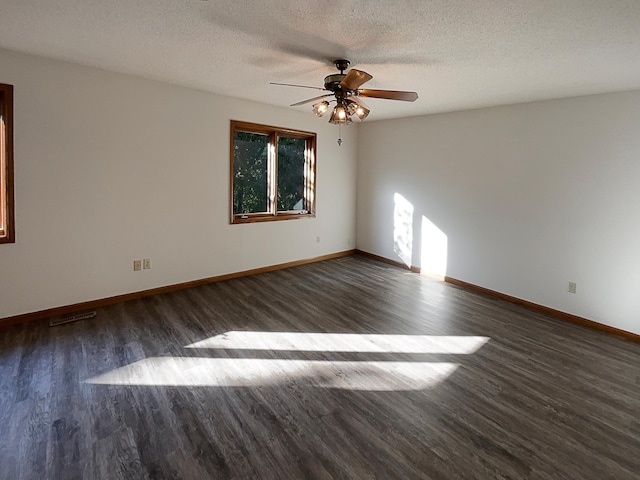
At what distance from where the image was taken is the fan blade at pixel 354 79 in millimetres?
2637

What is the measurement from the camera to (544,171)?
401cm

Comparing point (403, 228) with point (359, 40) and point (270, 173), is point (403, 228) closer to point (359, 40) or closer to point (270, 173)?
point (270, 173)

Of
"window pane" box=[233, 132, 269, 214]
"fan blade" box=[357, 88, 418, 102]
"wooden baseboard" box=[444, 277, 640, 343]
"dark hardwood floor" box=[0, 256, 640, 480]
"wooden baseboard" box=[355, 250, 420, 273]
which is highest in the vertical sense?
"fan blade" box=[357, 88, 418, 102]

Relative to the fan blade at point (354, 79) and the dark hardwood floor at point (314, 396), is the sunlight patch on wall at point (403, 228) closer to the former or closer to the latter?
the dark hardwood floor at point (314, 396)

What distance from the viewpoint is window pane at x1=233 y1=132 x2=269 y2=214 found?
4961mm

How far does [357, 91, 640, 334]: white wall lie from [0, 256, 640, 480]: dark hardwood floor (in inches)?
21.0

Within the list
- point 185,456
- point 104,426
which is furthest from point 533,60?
point 104,426

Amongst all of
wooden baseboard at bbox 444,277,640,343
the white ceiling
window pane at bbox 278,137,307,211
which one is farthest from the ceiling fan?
wooden baseboard at bbox 444,277,640,343

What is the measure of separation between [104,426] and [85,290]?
2.15 m

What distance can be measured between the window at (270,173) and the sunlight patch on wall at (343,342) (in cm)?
216

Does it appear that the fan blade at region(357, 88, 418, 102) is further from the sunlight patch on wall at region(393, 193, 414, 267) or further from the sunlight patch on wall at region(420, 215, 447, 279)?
the sunlight patch on wall at region(393, 193, 414, 267)

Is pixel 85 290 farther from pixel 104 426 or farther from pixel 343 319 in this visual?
pixel 343 319

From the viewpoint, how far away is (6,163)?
124 inches

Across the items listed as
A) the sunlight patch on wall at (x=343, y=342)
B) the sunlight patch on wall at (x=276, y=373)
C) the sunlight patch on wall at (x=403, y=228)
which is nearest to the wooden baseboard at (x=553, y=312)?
the sunlight patch on wall at (x=403, y=228)
